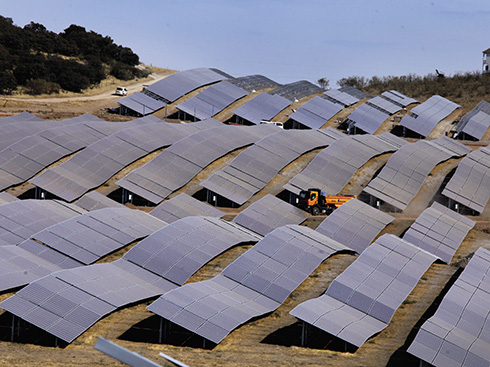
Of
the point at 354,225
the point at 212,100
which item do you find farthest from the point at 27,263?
the point at 212,100

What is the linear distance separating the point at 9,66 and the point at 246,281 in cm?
8905

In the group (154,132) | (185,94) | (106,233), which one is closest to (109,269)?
(106,233)

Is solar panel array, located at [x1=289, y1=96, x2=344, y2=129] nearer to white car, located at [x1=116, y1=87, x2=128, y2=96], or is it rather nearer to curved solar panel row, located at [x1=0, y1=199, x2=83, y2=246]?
white car, located at [x1=116, y1=87, x2=128, y2=96]

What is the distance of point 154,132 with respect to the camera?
71938 millimetres

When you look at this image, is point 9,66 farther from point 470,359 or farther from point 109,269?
point 470,359

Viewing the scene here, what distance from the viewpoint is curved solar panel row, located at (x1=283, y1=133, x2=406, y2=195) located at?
61.8 metres

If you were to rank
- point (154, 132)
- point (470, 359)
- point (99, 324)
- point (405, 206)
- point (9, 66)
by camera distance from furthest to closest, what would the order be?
1. point (9, 66)
2. point (154, 132)
3. point (405, 206)
4. point (99, 324)
5. point (470, 359)

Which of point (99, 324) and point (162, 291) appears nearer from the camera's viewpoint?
point (99, 324)

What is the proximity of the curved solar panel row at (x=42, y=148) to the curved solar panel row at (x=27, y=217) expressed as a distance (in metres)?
13.7

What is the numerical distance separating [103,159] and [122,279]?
101 ft

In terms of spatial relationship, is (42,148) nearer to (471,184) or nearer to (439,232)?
(439,232)

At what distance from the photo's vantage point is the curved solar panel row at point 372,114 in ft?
311

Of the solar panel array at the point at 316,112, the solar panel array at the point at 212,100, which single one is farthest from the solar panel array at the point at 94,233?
the solar panel array at the point at 316,112

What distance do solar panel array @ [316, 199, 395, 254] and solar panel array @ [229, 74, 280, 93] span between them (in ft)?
194
